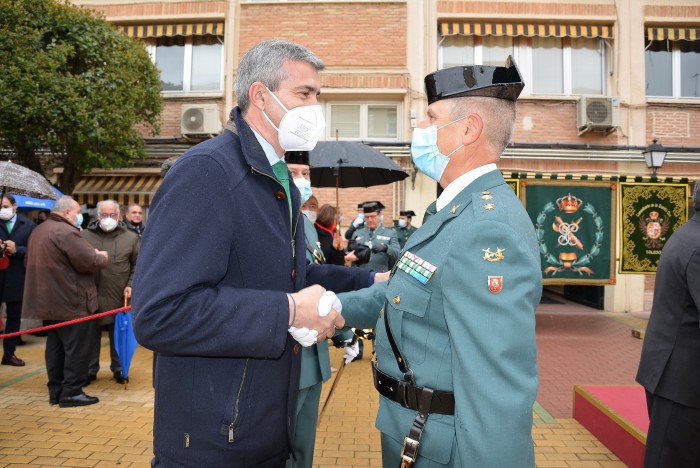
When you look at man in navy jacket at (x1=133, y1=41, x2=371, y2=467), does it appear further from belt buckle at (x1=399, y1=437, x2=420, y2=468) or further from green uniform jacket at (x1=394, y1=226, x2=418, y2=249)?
green uniform jacket at (x1=394, y1=226, x2=418, y2=249)

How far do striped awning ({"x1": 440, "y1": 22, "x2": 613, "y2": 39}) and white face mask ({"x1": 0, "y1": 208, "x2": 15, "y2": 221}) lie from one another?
34.7ft

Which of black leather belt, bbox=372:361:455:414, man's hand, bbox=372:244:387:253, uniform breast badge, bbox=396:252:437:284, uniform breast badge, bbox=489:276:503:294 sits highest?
man's hand, bbox=372:244:387:253

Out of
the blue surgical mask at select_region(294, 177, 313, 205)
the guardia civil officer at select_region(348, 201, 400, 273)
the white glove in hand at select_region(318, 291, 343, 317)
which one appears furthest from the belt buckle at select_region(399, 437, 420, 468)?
the guardia civil officer at select_region(348, 201, 400, 273)

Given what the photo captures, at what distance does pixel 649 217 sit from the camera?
31.9 feet

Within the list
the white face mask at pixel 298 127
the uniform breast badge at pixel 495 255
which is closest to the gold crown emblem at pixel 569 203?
the white face mask at pixel 298 127

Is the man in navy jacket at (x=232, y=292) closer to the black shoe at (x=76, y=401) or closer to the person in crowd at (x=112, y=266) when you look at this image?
the black shoe at (x=76, y=401)

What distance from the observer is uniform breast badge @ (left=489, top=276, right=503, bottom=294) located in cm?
154

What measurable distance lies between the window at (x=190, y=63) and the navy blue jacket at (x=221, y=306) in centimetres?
1327

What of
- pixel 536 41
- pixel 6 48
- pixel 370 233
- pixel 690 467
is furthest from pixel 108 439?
pixel 536 41

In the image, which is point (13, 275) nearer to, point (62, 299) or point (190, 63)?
point (62, 299)

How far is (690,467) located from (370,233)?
6.92m

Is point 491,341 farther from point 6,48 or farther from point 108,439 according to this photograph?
point 6,48

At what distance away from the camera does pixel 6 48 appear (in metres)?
9.71

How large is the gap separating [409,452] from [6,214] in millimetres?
7714
